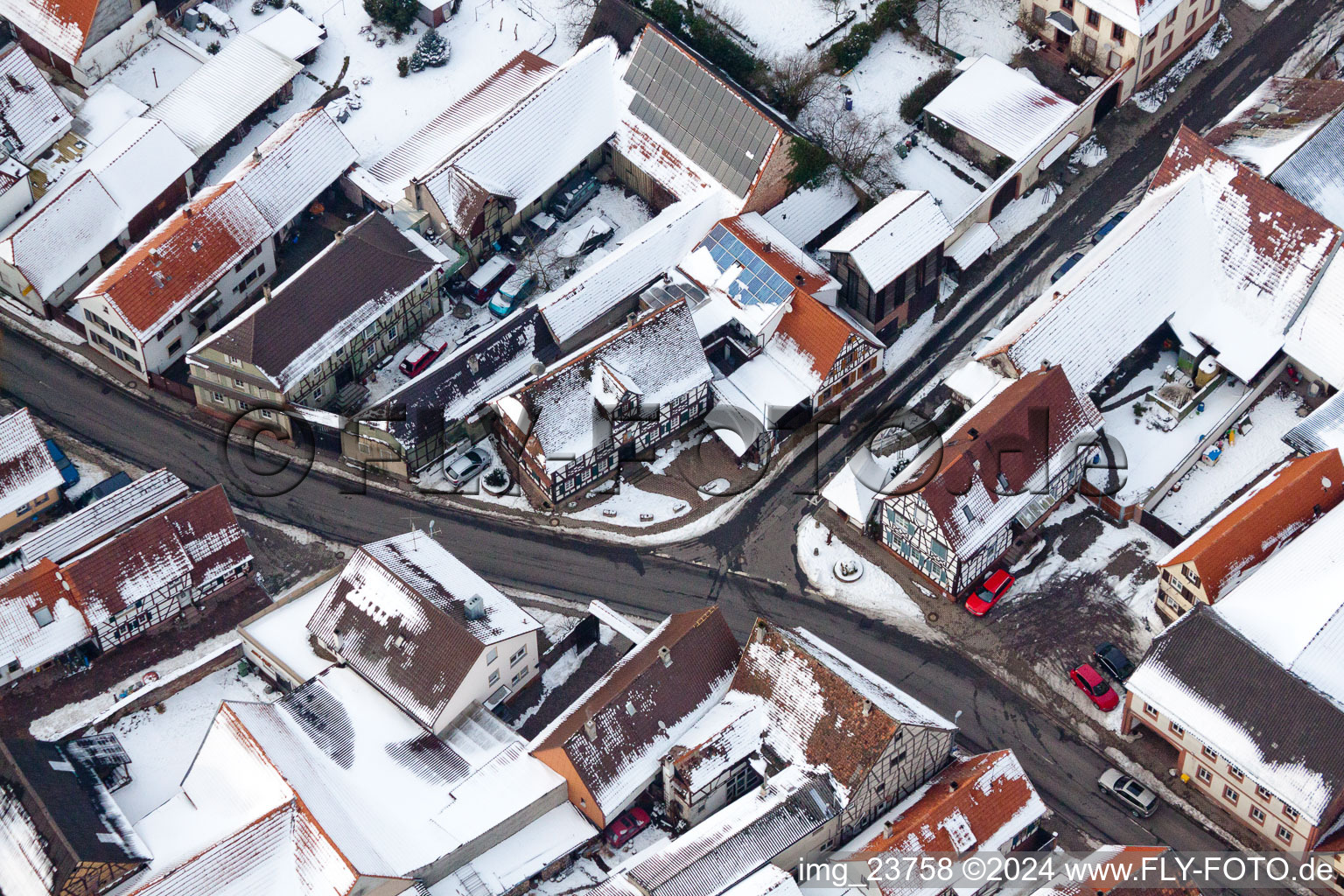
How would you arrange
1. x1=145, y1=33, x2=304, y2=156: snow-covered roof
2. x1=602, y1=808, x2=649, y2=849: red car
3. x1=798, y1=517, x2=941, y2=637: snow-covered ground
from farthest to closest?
x1=145, y1=33, x2=304, y2=156: snow-covered roof
x1=798, y1=517, x2=941, y2=637: snow-covered ground
x1=602, y1=808, x2=649, y2=849: red car

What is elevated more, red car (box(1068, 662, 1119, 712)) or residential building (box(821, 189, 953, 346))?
residential building (box(821, 189, 953, 346))

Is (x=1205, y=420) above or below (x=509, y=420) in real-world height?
below

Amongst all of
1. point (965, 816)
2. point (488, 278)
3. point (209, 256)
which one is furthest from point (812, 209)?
point (965, 816)

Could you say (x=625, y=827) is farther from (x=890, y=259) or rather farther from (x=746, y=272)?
(x=890, y=259)

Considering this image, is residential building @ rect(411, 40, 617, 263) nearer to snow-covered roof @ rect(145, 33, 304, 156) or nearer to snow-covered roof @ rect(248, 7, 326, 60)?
snow-covered roof @ rect(145, 33, 304, 156)

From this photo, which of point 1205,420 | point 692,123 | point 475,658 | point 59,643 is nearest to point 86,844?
point 59,643

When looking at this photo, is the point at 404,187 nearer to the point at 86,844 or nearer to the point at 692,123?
the point at 692,123

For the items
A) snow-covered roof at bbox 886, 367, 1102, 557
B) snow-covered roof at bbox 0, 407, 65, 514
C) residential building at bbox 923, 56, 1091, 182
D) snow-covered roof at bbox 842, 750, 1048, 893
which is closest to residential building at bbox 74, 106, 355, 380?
snow-covered roof at bbox 0, 407, 65, 514
